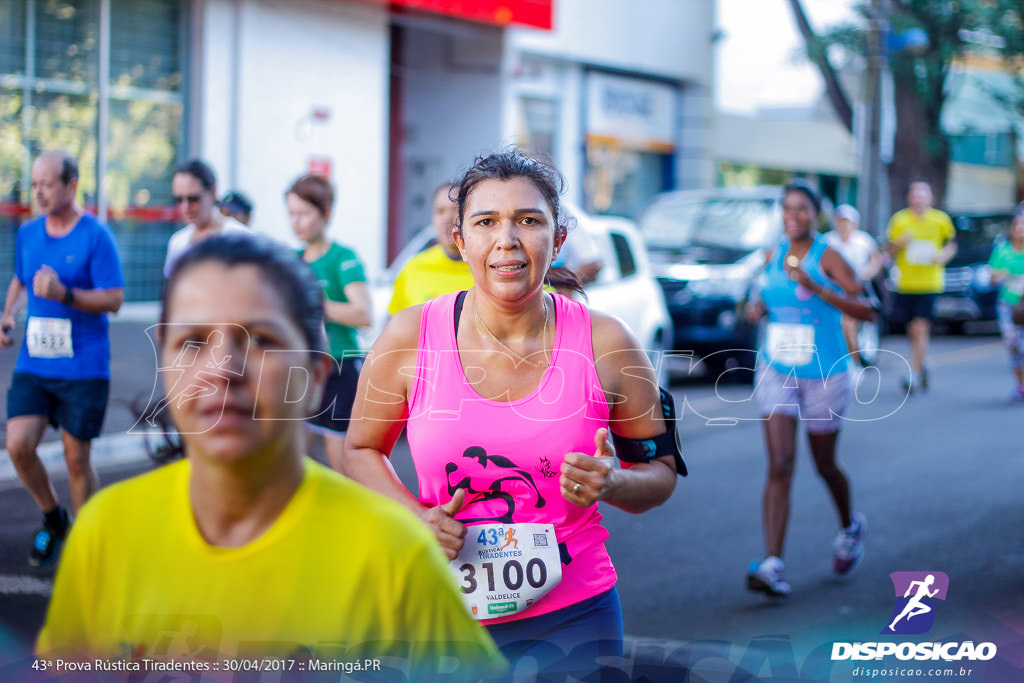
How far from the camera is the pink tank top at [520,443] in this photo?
2.80 metres

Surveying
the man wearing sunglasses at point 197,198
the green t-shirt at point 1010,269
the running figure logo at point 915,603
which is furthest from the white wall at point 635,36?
the running figure logo at point 915,603

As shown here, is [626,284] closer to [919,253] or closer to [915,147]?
[919,253]

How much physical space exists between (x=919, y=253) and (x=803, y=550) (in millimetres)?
8064

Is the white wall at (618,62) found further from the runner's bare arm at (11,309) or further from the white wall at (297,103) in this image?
the runner's bare arm at (11,309)

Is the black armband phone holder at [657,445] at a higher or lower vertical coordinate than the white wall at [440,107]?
lower

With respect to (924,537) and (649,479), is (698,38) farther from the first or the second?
(649,479)

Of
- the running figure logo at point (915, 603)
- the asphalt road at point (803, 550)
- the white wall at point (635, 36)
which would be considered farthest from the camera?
the white wall at point (635, 36)

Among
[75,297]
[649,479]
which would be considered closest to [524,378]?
[649,479]

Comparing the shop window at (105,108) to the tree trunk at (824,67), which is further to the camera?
the tree trunk at (824,67)

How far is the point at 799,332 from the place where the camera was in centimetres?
601

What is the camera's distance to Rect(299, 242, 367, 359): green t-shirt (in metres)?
6.08

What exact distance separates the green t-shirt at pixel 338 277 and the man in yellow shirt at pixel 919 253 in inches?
340

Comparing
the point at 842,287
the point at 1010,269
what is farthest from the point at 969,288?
the point at 842,287

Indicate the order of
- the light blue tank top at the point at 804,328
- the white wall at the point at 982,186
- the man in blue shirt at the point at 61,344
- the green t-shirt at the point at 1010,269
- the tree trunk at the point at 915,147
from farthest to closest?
the white wall at the point at 982,186 < the tree trunk at the point at 915,147 < the green t-shirt at the point at 1010,269 < the light blue tank top at the point at 804,328 < the man in blue shirt at the point at 61,344
